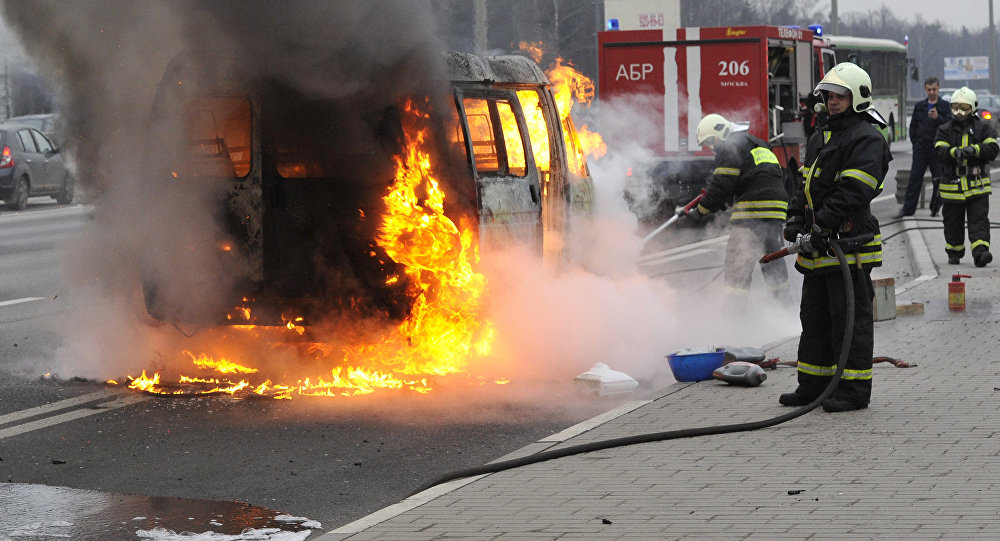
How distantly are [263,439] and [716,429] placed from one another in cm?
230

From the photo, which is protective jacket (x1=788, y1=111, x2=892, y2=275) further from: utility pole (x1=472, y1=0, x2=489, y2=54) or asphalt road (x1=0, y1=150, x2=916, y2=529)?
utility pole (x1=472, y1=0, x2=489, y2=54)

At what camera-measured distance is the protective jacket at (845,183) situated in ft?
21.7

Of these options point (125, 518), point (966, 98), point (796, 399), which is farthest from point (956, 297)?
point (125, 518)

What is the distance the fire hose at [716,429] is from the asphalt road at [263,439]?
40cm

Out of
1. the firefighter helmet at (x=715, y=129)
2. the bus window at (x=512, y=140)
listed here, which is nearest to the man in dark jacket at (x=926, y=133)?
the firefighter helmet at (x=715, y=129)

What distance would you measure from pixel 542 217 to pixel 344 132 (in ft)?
5.53

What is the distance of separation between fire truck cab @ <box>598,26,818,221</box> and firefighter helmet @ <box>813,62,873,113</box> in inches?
465

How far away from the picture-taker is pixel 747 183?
10375 millimetres

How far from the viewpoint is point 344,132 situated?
7906mm

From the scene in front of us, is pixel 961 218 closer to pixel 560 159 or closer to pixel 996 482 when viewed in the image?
pixel 560 159

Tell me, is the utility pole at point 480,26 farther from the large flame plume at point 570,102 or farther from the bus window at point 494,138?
the bus window at point 494,138

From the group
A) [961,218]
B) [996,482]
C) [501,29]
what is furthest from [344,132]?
[961,218]

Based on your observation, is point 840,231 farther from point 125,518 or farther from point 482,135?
point 125,518

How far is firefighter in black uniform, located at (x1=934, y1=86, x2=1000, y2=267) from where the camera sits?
12.8 meters
